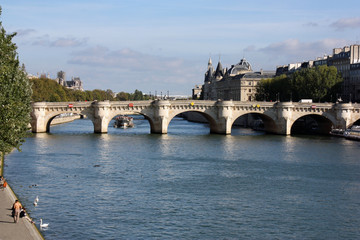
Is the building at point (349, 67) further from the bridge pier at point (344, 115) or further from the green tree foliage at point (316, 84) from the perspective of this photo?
the bridge pier at point (344, 115)

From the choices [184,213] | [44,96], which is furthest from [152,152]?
[44,96]

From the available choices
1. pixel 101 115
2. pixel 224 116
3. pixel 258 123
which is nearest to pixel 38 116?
pixel 101 115

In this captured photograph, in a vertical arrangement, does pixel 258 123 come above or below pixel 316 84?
below

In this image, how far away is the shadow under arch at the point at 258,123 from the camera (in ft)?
324

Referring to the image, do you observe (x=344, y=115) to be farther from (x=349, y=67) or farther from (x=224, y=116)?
(x=349, y=67)

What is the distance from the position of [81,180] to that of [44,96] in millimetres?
99252

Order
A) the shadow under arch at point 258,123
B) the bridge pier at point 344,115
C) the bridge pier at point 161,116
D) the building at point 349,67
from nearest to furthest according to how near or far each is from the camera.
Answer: the bridge pier at point 161,116 < the bridge pier at point 344,115 < the shadow under arch at point 258,123 < the building at point 349,67

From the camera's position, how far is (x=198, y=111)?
3708 inches

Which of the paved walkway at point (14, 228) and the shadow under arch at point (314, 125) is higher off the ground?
the shadow under arch at point (314, 125)

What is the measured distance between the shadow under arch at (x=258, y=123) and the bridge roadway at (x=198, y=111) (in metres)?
0.51

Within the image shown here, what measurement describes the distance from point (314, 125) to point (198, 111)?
31337mm

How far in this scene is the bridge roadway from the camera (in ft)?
295

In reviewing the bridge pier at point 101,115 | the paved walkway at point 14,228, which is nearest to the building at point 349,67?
the bridge pier at point 101,115

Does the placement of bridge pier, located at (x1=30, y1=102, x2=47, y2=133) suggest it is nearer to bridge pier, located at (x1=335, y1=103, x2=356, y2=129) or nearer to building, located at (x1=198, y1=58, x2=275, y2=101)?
bridge pier, located at (x1=335, y1=103, x2=356, y2=129)
